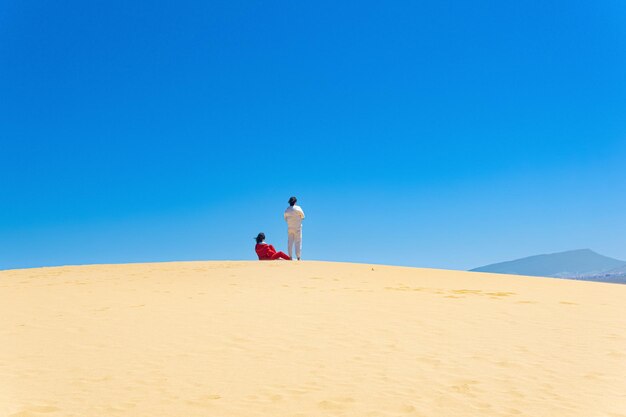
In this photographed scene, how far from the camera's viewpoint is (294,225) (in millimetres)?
20469

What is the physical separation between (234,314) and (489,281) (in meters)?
11.4

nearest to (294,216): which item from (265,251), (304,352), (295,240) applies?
(295,240)

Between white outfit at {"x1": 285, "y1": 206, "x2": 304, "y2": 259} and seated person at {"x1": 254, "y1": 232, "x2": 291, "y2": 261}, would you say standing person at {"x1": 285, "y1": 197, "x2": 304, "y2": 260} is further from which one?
seated person at {"x1": 254, "y1": 232, "x2": 291, "y2": 261}

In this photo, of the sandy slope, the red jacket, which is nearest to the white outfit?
the red jacket

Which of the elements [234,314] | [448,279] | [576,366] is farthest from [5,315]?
[448,279]

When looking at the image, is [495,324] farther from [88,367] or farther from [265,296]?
[88,367]

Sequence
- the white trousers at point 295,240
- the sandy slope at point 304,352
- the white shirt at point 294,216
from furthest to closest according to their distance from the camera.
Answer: the white trousers at point 295,240, the white shirt at point 294,216, the sandy slope at point 304,352

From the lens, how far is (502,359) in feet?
24.5

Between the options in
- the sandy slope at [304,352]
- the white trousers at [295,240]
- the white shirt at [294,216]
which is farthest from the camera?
the white trousers at [295,240]

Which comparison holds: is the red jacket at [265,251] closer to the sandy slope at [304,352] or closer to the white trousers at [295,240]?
the white trousers at [295,240]

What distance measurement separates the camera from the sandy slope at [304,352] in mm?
5562

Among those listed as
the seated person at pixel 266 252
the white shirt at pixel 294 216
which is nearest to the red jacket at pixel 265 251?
the seated person at pixel 266 252

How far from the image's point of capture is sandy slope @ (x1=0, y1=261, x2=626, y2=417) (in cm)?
556

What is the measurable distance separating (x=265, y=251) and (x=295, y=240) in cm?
132
